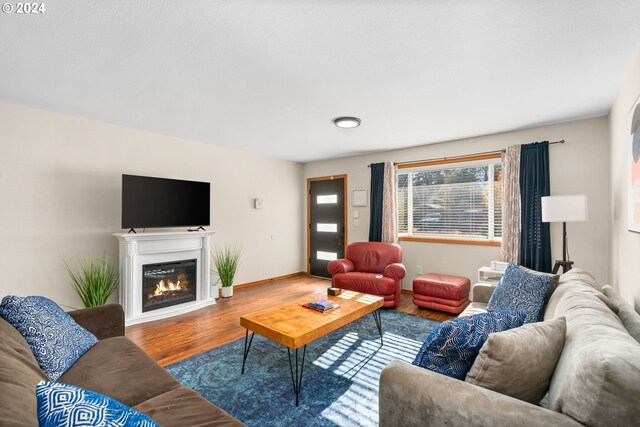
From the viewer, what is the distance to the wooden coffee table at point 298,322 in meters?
2.16

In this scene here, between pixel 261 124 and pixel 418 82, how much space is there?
2078 millimetres

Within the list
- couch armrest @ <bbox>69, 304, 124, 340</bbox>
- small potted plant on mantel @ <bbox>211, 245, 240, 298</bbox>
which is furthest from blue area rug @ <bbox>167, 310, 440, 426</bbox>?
small potted plant on mantel @ <bbox>211, 245, 240, 298</bbox>

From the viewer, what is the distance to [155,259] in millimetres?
3996

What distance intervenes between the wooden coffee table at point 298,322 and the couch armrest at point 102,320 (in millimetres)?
908

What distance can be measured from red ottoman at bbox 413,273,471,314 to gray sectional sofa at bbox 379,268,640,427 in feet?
7.92

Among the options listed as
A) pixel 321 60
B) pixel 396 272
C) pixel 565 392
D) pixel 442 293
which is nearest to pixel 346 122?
A: pixel 321 60

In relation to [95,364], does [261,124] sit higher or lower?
higher

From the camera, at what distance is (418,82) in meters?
2.67

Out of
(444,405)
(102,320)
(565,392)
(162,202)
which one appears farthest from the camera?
(162,202)

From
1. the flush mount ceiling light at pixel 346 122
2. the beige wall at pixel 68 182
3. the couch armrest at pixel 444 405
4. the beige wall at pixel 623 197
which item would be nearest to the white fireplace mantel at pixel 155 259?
the beige wall at pixel 68 182

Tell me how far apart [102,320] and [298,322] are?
144 centimetres

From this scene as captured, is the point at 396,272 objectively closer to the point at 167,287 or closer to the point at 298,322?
the point at 298,322

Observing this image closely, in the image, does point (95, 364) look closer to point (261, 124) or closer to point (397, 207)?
point (261, 124)

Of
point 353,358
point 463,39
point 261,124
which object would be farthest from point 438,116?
point 353,358
